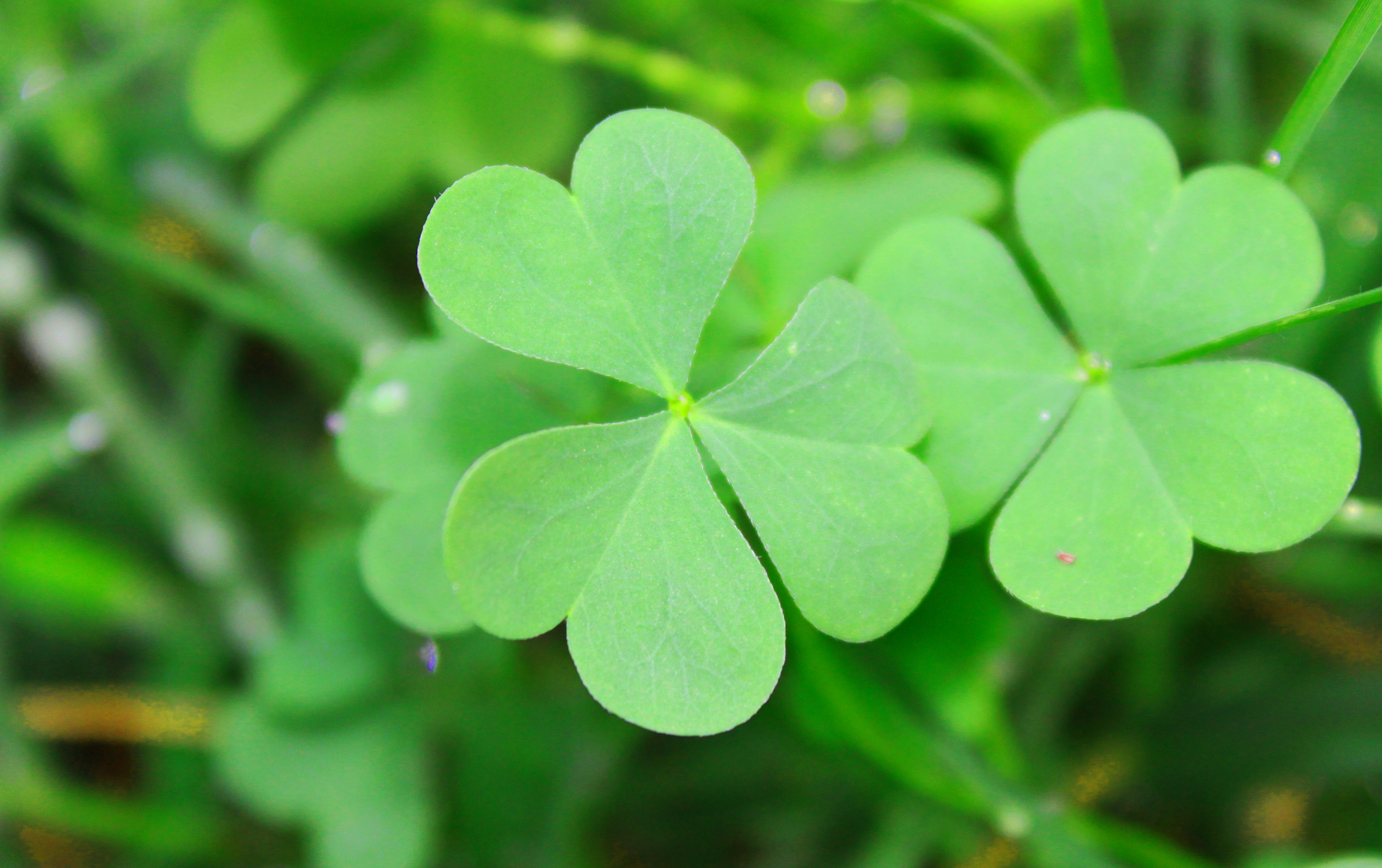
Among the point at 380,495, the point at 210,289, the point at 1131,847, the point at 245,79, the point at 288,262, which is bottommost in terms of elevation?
the point at 1131,847

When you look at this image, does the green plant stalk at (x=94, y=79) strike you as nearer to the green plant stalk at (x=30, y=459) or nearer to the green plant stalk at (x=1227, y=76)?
the green plant stalk at (x=30, y=459)

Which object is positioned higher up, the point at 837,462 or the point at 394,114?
the point at 394,114

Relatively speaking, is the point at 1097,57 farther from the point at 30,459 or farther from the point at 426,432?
the point at 30,459

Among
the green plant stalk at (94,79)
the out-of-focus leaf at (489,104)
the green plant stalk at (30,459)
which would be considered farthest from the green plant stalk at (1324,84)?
the green plant stalk at (30,459)

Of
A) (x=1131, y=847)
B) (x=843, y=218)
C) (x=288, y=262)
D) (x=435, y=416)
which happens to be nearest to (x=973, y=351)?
(x=843, y=218)

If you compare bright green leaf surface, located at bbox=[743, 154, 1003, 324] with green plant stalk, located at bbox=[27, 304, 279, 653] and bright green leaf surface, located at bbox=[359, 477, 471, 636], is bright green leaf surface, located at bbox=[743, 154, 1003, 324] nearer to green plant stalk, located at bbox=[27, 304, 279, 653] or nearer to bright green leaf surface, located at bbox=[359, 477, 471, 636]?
bright green leaf surface, located at bbox=[359, 477, 471, 636]

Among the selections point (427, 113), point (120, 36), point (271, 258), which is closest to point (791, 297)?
point (427, 113)

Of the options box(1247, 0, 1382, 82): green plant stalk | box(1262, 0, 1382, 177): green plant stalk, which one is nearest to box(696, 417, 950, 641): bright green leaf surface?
box(1262, 0, 1382, 177): green plant stalk
